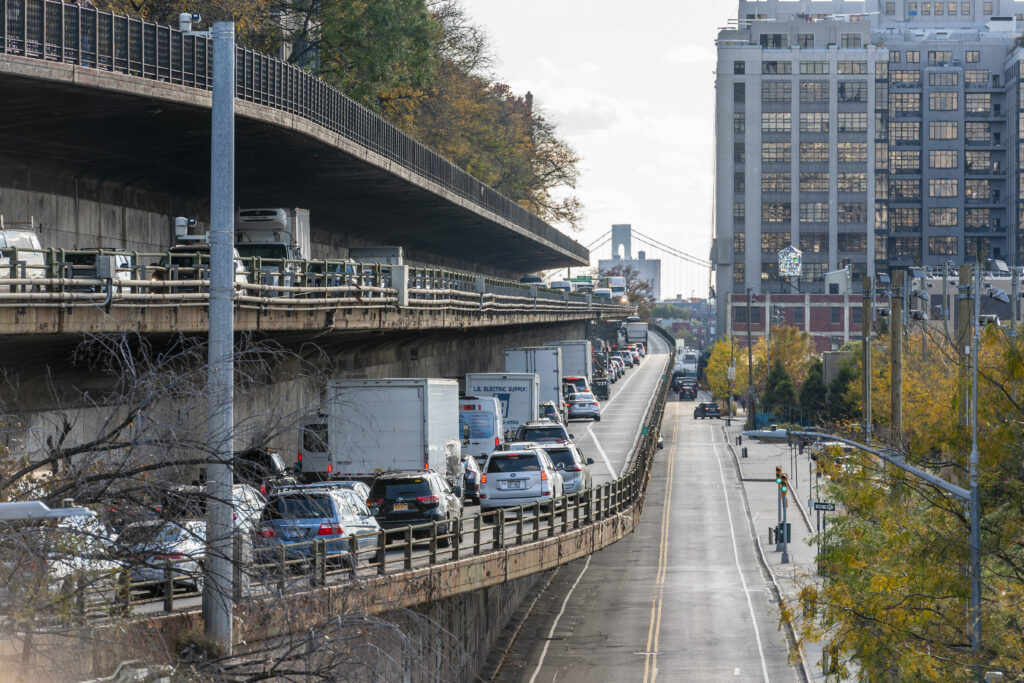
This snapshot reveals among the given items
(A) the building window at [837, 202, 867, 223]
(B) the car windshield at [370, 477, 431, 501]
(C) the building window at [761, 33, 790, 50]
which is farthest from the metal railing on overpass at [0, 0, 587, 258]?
(C) the building window at [761, 33, 790, 50]

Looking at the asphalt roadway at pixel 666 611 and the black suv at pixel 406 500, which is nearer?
the black suv at pixel 406 500

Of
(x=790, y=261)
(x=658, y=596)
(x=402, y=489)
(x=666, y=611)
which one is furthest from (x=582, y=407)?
(x=790, y=261)

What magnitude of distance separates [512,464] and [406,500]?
6044mm

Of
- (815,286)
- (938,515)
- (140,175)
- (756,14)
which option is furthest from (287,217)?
(756,14)

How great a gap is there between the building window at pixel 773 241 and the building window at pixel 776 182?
5157mm

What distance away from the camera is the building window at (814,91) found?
162250 millimetres

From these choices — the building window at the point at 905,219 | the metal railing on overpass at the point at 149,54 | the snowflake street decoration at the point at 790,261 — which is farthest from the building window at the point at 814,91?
the metal railing on overpass at the point at 149,54

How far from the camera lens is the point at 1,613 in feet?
30.1

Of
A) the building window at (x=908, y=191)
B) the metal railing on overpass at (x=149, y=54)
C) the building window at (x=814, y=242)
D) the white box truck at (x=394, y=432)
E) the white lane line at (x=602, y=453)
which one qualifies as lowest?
the white lane line at (x=602, y=453)

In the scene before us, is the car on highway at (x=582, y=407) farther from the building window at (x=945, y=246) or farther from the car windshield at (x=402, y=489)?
the building window at (x=945, y=246)

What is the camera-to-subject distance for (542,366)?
63.6m

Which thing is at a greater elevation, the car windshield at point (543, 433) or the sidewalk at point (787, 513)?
the car windshield at point (543, 433)

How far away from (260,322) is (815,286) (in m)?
140

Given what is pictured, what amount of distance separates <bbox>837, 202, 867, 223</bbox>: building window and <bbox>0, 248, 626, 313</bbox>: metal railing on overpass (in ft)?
371
